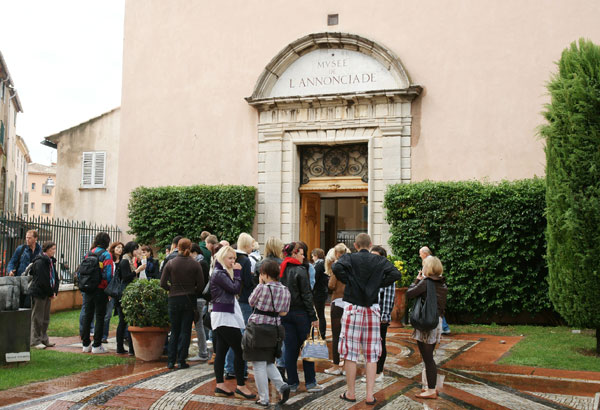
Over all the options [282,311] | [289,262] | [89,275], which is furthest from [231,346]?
[89,275]

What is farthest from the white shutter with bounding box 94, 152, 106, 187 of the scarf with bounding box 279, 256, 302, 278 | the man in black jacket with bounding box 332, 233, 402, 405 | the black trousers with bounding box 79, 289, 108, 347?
the man in black jacket with bounding box 332, 233, 402, 405

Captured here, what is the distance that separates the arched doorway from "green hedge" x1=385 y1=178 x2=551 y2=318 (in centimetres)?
108

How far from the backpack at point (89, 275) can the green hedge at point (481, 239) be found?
645 cm

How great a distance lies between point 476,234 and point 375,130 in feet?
11.4

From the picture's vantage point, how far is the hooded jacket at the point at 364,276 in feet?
20.0

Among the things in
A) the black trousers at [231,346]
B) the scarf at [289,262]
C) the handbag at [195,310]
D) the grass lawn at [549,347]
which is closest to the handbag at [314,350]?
the black trousers at [231,346]

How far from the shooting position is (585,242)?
28.0 feet

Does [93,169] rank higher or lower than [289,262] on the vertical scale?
higher

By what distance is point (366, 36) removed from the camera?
46.6ft

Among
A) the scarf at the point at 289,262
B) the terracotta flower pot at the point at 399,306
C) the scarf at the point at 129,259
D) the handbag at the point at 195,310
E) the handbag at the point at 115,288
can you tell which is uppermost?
the scarf at the point at 289,262

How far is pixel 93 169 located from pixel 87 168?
7.7 inches

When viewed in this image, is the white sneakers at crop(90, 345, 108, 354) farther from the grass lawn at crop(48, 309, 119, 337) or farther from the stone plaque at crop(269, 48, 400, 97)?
the stone plaque at crop(269, 48, 400, 97)

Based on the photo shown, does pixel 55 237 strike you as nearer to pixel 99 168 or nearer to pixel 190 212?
pixel 190 212

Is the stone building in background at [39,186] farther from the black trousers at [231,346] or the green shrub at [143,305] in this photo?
the black trousers at [231,346]
